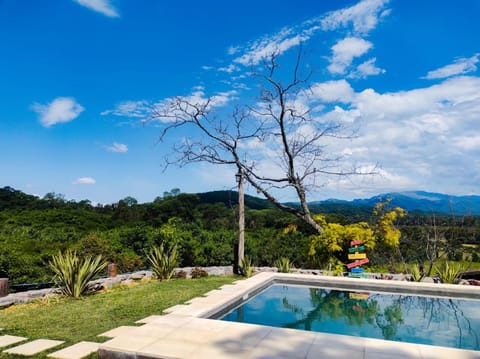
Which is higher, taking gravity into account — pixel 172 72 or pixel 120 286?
pixel 172 72

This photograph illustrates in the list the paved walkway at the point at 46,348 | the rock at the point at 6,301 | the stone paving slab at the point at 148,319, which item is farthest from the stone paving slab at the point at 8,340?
the rock at the point at 6,301

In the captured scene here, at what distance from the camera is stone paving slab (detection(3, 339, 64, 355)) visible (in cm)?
348

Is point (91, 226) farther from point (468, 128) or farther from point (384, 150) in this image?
point (468, 128)

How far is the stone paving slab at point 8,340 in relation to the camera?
373 centimetres

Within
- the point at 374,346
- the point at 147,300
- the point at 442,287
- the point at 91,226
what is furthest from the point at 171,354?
the point at 91,226

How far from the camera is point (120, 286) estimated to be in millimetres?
7605

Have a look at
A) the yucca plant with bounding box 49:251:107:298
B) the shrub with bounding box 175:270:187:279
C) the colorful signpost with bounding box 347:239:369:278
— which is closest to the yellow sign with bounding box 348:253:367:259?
the colorful signpost with bounding box 347:239:369:278

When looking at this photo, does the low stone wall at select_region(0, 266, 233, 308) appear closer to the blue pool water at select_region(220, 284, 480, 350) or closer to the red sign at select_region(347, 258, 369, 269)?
the blue pool water at select_region(220, 284, 480, 350)

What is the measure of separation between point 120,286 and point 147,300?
2.01m

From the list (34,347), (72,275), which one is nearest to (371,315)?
(34,347)

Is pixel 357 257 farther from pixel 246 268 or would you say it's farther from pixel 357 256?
pixel 246 268

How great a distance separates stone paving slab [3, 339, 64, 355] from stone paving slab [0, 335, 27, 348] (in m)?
0.18

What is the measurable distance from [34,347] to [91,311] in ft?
5.37

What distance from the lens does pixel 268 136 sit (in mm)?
10445
